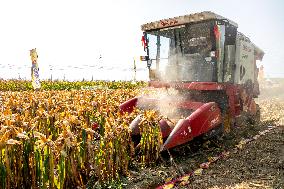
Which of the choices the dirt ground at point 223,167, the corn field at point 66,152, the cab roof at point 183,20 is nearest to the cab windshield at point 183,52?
the cab roof at point 183,20

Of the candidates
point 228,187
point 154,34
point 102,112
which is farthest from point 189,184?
point 154,34

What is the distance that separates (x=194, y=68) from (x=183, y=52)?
47cm

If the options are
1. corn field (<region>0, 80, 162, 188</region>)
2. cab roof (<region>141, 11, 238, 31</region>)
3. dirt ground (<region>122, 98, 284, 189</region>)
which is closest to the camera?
corn field (<region>0, 80, 162, 188</region>)

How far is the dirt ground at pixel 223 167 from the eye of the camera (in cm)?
451

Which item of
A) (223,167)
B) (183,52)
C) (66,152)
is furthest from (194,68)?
(66,152)

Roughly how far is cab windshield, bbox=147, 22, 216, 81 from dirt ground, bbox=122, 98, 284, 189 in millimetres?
1661

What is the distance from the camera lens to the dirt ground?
4512 millimetres

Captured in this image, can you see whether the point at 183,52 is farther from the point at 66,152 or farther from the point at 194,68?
the point at 66,152

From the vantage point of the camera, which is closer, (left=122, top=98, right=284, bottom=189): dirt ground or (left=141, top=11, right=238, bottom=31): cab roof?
(left=122, top=98, right=284, bottom=189): dirt ground

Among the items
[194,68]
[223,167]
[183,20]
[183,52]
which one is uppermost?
[183,20]

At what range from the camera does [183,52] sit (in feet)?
24.9

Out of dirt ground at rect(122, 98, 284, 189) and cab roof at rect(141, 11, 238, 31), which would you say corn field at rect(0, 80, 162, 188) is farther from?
cab roof at rect(141, 11, 238, 31)

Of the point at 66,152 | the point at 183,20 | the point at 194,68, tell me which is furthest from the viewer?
the point at 194,68

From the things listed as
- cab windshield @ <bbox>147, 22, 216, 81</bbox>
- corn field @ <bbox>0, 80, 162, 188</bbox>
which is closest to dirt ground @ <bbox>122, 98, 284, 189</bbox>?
corn field @ <bbox>0, 80, 162, 188</bbox>
